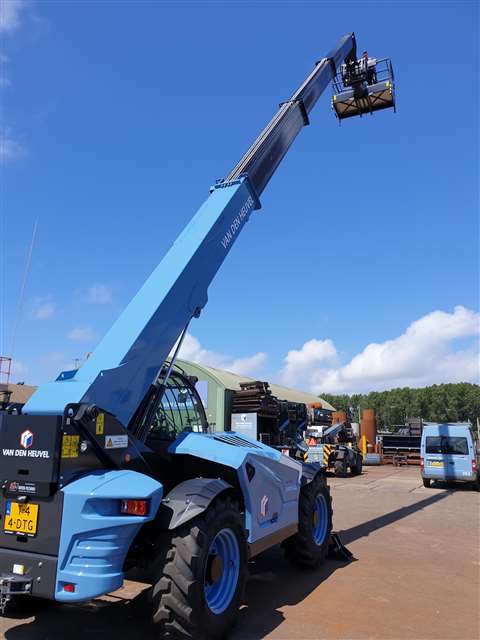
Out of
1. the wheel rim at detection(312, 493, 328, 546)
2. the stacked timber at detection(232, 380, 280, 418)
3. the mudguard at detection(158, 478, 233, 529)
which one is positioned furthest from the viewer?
the stacked timber at detection(232, 380, 280, 418)

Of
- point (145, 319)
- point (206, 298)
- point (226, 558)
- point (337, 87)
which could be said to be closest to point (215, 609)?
point (226, 558)

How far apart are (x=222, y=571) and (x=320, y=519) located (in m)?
3.01

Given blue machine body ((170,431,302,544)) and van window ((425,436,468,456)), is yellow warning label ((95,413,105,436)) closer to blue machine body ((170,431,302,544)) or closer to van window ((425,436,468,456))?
blue machine body ((170,431,302,544))

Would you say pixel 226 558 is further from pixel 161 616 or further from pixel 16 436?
pixel 16 436

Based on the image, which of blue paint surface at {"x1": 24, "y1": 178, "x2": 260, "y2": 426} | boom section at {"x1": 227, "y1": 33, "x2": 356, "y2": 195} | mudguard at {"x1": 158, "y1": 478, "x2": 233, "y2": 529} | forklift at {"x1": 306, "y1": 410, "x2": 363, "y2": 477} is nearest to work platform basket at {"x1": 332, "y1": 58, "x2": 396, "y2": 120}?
boom section at {"x1": 227, "y1": 33, "x2": 356, "y2": 195}

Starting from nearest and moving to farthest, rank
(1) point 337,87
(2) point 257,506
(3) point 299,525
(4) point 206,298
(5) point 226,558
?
1. (5) point 226,558
2. (2) point 257,506
3. (4) point 206,298
4. (3) point 299,525
5. (1) point 337,87

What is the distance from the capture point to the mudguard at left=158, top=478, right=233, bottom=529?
429 centimetres

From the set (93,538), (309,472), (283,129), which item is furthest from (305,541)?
(283,129)

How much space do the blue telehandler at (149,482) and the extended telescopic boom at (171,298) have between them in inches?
0.7

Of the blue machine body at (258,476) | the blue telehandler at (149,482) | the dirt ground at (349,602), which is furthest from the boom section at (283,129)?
the dirt ground at (349,602)

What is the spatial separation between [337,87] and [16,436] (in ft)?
33.9

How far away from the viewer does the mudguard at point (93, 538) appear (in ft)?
12.3

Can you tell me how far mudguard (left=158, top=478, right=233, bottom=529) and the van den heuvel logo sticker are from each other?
49.2 inches

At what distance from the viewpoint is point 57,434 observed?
4.02 meters
